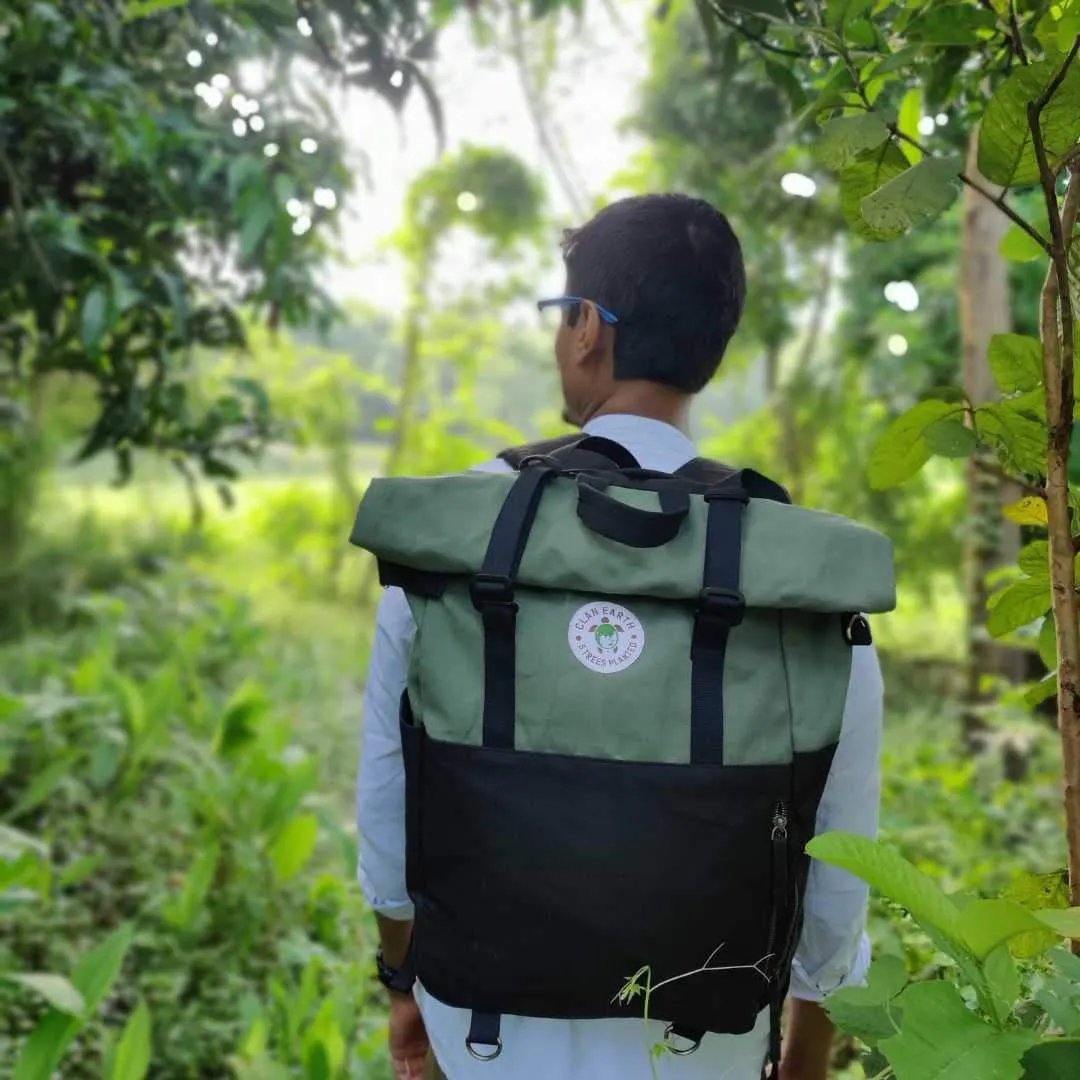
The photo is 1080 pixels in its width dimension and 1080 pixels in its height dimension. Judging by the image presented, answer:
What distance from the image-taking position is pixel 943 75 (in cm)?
88

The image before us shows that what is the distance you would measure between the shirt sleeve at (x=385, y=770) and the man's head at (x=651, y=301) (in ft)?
0.92

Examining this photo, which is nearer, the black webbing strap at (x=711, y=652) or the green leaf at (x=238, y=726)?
the black webbing strap at (x=711, y=652)

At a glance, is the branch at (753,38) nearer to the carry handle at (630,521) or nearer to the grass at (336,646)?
the carry handle at (630,521)

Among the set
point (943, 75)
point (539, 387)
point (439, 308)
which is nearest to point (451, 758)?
point (943, 75)

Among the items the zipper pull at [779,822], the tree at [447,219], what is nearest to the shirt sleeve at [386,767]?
the zipper pull at [779,822]

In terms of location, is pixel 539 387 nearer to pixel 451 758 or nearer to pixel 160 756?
pixel 160 756

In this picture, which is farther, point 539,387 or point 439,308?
point 539,387

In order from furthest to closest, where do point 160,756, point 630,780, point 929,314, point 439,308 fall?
point 439,308 < point 929,314 < point 160,756 < point 630,780

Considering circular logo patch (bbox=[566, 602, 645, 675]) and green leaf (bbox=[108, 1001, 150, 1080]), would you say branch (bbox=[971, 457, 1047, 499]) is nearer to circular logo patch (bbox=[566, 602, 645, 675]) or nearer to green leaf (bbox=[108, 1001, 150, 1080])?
circular logo patch (bbox=[566, 602, 645, 675])

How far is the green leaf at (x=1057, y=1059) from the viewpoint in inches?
18.5

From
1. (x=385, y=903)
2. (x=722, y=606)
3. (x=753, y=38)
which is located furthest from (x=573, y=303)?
(x=385, y=903)

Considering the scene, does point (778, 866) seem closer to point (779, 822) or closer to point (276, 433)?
point (779, 822)

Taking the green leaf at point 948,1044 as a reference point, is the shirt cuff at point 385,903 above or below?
below

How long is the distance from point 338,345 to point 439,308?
62.9 inches
